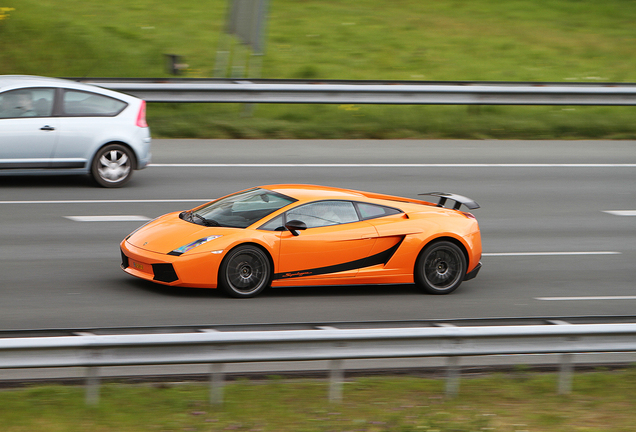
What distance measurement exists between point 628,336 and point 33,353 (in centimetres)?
445

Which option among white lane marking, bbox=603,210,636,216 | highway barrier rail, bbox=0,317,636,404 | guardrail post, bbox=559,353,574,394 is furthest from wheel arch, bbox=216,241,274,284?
white lane marking, bbox=603,210,636,216

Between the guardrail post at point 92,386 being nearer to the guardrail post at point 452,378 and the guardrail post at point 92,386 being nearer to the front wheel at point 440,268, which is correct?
the guardrail post at point 452,378

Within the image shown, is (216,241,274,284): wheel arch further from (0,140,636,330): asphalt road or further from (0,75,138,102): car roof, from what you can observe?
(0,75,138,102): car roof

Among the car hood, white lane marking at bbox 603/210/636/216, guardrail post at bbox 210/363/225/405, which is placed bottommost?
guardrail post at bbox 210/363/225/405

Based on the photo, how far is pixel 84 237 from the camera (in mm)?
11055

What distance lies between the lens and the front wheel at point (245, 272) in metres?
8.72

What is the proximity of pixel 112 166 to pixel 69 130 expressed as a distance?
35.4 inches

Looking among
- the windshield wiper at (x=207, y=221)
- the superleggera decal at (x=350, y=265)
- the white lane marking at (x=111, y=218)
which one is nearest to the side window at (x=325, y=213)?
the superleggera decal at (x=350, y=265)

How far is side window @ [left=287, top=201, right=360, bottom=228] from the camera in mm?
9125

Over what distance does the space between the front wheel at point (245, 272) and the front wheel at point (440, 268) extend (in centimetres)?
174

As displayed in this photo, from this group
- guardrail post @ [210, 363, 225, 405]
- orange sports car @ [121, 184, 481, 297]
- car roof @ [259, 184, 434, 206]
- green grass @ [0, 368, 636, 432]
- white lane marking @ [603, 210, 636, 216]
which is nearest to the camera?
green grass @ [0, 368, 636, 432]

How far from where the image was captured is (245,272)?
29.0 feet

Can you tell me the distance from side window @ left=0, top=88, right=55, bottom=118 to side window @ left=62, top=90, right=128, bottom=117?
25cm

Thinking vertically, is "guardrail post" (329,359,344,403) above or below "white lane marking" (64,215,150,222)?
below
